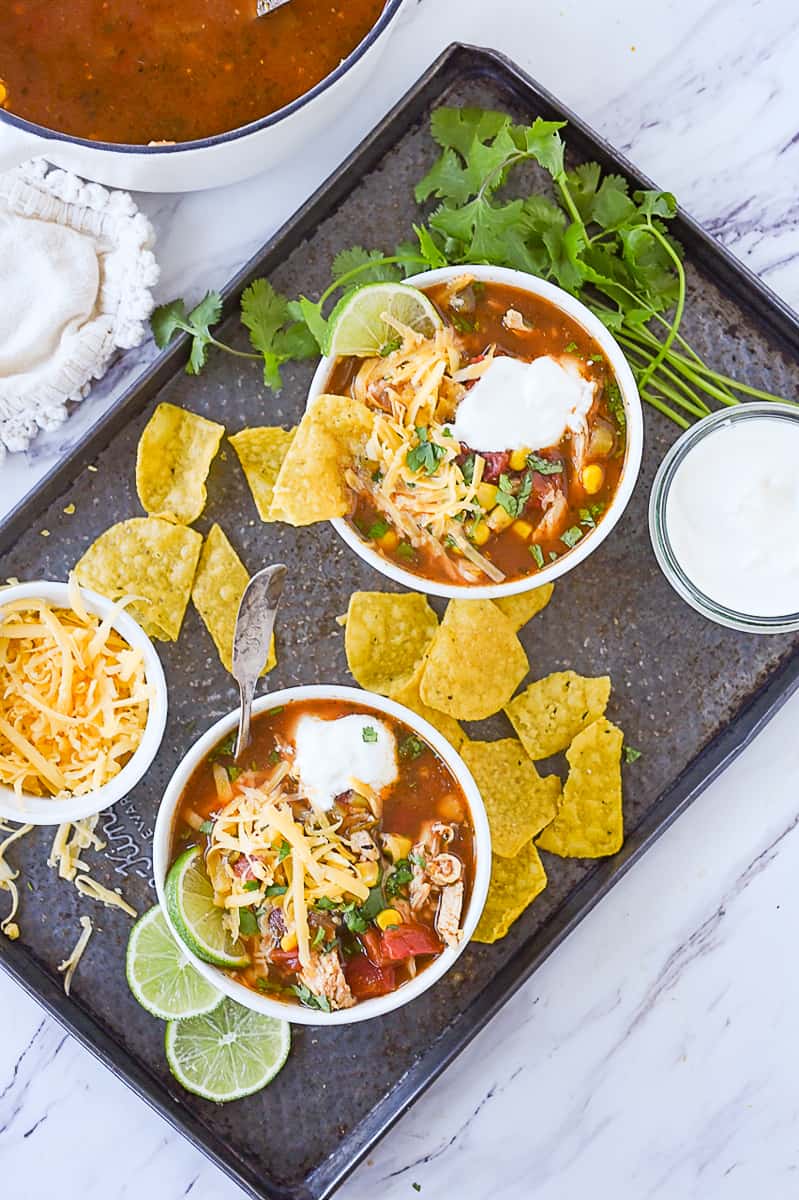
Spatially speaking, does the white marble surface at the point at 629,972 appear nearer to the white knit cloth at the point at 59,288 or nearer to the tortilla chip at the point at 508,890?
the white knit cloth at the point at 59,288

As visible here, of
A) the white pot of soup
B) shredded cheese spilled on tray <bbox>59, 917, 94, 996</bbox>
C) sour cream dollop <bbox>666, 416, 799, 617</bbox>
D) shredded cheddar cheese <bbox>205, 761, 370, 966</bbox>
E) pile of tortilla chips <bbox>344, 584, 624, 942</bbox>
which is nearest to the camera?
the white pot of soup

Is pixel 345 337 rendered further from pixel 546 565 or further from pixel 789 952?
pixel 789 952

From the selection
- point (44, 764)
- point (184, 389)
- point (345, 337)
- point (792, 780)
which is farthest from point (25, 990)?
point (792, 780)

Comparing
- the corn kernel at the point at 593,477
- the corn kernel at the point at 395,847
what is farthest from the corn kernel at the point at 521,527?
the corn kernel at the point at 395,847

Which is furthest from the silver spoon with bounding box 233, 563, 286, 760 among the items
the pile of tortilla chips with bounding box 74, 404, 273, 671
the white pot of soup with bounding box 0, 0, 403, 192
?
the white pot of soup with bounding box 0, 0, 403, 192

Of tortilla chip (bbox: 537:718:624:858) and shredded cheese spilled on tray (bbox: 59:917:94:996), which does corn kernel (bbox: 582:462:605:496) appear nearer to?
tortilla chip (bbox: 537:718:624:858)

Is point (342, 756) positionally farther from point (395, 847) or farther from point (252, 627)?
point (252, 627)
